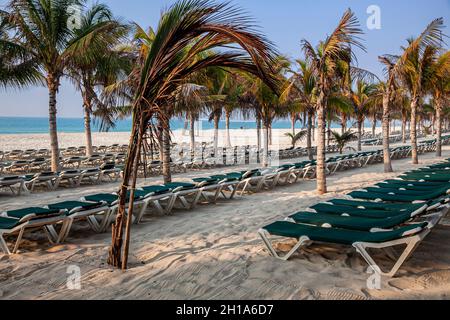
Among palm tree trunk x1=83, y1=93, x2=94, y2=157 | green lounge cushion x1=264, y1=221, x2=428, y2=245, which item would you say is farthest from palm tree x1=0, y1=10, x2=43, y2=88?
green lounge cushion x1=264, y1=221, x2=428, y2=245

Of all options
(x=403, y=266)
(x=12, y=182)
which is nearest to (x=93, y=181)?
(x=12, y=182)

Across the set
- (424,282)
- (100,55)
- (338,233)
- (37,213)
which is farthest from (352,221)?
(100,55)

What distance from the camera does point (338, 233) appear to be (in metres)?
Answer: 3.99

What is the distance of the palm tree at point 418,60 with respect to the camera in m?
10.9

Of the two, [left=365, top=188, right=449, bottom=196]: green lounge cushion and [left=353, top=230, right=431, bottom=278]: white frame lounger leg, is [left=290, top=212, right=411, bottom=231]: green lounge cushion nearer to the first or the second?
[left=353, top=230, right=431, bottom=278]: white frame lounger leg

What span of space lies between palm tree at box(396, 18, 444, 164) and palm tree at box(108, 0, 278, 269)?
371 inches

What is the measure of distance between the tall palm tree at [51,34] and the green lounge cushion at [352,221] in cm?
759

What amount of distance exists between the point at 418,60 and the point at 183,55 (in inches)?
490

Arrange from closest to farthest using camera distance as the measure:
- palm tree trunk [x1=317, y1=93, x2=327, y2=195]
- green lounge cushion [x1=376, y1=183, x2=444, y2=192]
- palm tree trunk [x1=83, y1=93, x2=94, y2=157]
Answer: green lounge cushion [x1=376, y1=183, x2=444, y2=192] → palm tree trunk [x1=317, y1=93, x2=327, y2=195] → palm tree trunk [x1=83, y1=93, x2=94, y2=157]

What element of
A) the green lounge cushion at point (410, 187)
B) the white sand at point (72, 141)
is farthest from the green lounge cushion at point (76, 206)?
the white sand at point (72, 141)

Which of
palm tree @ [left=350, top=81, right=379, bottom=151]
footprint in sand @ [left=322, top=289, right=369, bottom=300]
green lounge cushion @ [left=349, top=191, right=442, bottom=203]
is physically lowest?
footprint in sand @ [left=322, top=289, right=369, bottom=300]

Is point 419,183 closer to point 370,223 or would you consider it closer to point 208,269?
point 370,223

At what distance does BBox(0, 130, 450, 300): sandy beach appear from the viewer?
11.1ft

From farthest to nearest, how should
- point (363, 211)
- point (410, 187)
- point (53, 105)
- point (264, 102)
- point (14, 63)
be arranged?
point (264, 102) < point (14, 63) < point (53, 105) < point (410, 187) < point (363, 211)
